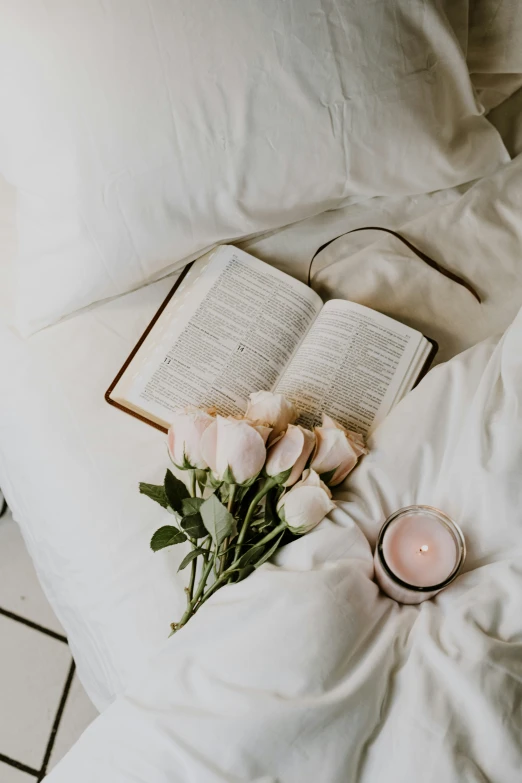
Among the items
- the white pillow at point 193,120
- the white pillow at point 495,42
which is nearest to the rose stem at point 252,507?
the white pillow at point 193,120

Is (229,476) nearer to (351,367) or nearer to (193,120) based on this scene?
(351,367)

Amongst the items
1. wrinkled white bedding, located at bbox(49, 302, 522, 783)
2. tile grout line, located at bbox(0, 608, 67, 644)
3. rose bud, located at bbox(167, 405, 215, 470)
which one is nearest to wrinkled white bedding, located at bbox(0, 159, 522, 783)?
wrinkled white bedding, located at bbox(49, 302, 522, 783)

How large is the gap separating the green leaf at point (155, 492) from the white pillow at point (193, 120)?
0.23m

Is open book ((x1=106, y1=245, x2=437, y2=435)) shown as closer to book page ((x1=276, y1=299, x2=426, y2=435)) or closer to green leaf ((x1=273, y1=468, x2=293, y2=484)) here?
book page ((x1=276, y1=299, x2=426, y2=435))

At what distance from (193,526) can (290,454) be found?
0.10 meters

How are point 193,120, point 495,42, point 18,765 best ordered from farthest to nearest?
point 18,765 → point 495,42 → point 193,120

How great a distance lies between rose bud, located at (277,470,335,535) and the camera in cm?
49

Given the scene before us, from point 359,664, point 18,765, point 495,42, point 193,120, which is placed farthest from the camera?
point 18,765

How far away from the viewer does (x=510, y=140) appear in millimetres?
819

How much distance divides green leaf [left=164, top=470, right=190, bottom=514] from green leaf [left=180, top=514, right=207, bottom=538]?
20 mm

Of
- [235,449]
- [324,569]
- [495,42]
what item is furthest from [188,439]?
[495,42]

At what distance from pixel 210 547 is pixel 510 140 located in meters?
0.66

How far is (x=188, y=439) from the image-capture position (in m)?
0.51

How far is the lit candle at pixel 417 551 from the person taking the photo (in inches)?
19.5
